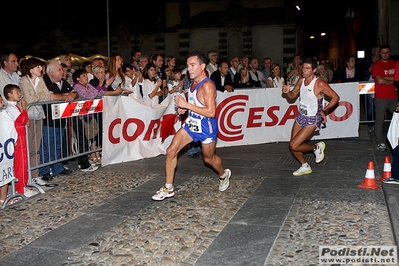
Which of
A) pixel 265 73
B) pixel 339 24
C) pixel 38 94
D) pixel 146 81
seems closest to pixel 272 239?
pixel 38 94

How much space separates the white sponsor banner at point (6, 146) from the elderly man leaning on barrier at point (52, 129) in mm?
1185

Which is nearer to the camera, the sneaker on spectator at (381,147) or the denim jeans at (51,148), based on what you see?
the denim jeans at (51,148)

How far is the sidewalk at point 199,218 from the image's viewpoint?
4938 millimetres

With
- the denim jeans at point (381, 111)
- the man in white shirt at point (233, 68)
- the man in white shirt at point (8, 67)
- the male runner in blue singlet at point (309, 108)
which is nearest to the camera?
the male runner in blue singlet at point (309, 108)

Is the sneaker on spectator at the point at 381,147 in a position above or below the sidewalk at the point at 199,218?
above

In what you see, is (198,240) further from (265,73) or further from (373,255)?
(265,73)

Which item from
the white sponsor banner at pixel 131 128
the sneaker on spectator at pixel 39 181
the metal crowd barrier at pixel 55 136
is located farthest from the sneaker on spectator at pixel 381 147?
the sneaker on spectator at pixel 39 181

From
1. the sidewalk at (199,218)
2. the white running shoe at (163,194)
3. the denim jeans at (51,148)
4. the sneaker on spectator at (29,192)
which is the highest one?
the denim jeans at (51,148)

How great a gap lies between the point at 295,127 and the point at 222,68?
3054 millimetres

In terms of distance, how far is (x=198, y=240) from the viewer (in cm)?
529

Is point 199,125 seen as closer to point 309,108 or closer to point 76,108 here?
point 309,108

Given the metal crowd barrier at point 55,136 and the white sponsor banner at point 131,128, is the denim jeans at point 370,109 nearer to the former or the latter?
the white sponsor banner at point 131,128

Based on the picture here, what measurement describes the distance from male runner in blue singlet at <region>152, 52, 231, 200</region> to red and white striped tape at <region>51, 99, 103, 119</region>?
7.94 feet

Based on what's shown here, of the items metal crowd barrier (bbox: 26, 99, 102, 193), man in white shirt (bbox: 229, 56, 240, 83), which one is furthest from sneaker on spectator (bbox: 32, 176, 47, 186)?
man in white shirt (bbox: 229, 56, 240, 83)
